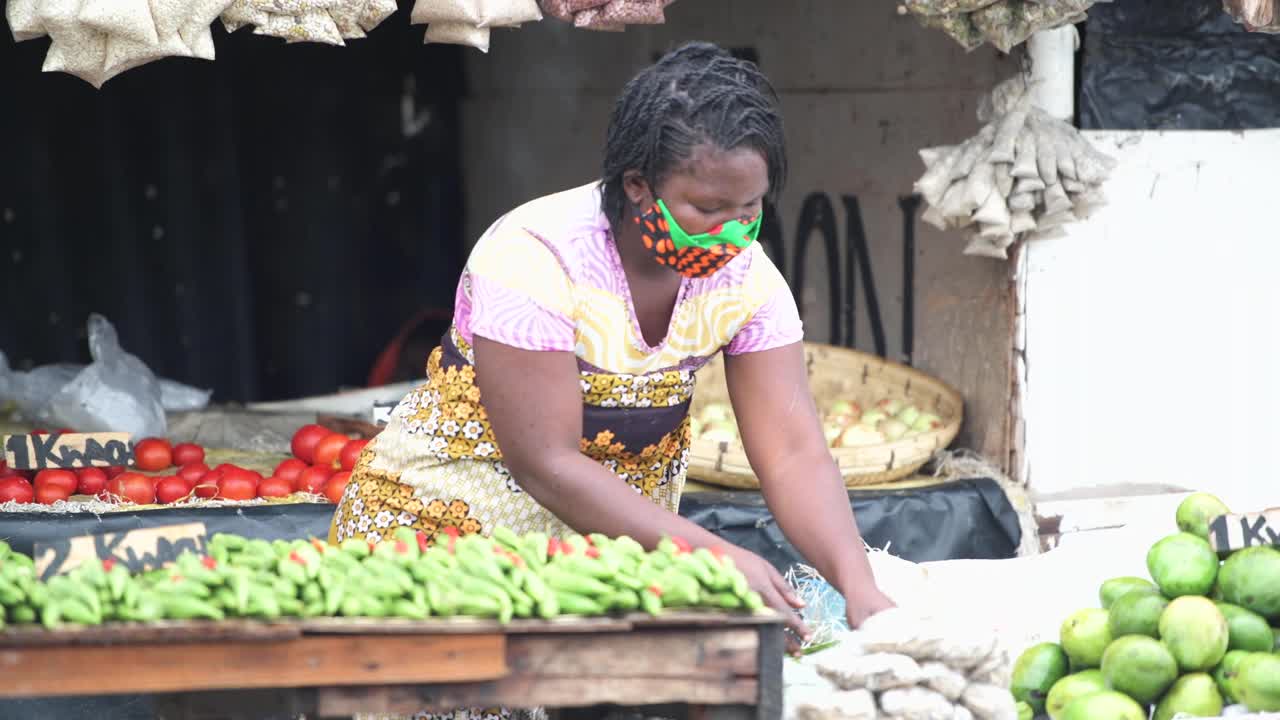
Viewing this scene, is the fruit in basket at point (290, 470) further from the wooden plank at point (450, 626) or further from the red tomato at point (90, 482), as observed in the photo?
the wooden plank at point (450, 626)

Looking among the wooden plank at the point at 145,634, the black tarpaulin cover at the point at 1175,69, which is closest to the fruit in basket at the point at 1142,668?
the wooden plank at the point at 145,634

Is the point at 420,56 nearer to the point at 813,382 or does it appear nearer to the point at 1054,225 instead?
the point at 813,382

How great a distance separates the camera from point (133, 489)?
409cm

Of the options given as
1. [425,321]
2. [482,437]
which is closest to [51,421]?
[425,321]

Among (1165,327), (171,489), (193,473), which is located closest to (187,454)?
(193,473)

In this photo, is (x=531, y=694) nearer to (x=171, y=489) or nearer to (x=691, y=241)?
(x=691, y=241)

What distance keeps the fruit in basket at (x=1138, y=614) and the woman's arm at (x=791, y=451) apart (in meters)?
0.68

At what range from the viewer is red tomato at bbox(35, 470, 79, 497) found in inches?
161

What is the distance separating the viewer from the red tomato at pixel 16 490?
3.93 meters

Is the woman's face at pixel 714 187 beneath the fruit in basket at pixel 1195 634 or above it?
above

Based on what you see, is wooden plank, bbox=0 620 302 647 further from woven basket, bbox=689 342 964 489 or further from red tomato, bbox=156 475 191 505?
red tomato, bbox=156 475 191 505

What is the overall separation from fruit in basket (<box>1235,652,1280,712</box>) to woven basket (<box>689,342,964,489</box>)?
1251 millimetres

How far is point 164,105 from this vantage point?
7.44 meters

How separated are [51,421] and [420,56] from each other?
3.99 metres
